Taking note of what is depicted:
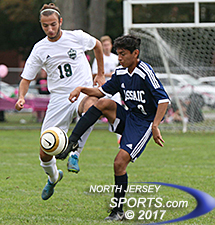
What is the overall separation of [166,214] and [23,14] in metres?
26.0

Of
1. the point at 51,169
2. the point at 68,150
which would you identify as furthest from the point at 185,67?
the point at 68,150

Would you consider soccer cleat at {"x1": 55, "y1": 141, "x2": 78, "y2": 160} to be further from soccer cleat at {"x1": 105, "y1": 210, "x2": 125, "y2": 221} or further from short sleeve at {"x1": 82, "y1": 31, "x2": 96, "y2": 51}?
short sleeve at {"x1": 82, "y1": 31, "x2": 96, "y2": 51}

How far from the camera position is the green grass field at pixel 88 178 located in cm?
483

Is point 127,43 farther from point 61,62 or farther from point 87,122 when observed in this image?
point 61,62

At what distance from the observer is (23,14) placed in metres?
29.1

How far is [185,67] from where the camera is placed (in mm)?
14219

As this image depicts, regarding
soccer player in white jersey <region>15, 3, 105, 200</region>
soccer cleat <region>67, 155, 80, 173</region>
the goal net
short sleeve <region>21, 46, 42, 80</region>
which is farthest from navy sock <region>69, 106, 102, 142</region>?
the goal net

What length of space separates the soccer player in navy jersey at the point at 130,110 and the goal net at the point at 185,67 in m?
7.24

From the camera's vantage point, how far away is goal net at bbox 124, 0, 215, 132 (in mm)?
13125

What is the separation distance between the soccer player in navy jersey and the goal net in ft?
23.7

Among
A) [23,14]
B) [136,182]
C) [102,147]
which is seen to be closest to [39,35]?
[23,14]

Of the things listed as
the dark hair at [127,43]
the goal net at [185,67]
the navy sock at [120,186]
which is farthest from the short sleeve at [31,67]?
the goal net at [185,67]

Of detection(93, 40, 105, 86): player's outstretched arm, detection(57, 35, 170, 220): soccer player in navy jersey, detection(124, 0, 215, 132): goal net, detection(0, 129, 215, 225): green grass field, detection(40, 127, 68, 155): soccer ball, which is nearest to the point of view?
detection(40, 127, 68, 155): soccer ball

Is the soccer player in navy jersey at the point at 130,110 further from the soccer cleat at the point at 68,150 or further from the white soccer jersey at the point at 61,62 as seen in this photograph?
the white soccer jersey at the point at 61,62
